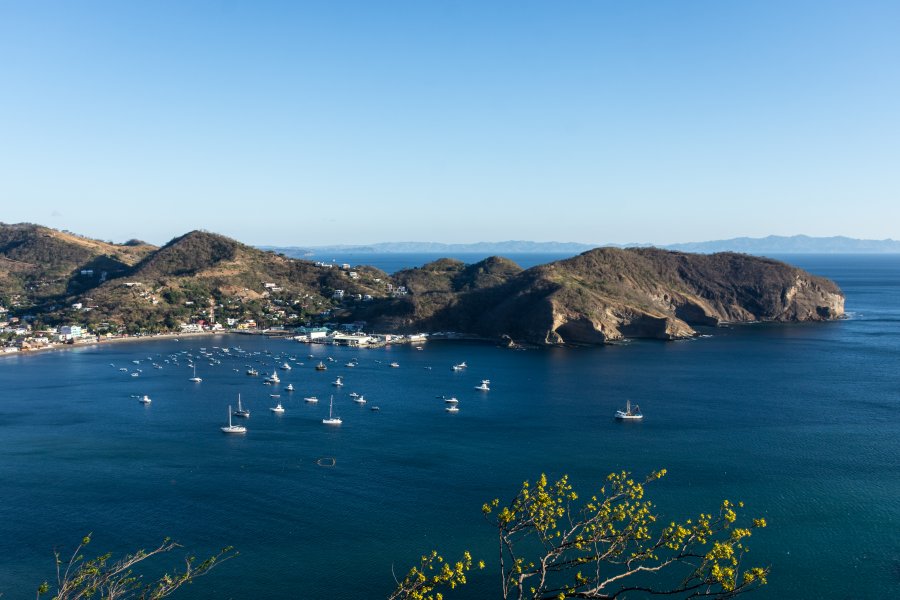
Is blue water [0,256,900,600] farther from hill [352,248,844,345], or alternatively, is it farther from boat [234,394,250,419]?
hill [352,248,844,345]

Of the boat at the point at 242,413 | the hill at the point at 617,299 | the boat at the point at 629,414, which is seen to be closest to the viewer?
the boat at the point at 629,414

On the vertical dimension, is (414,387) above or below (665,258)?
below

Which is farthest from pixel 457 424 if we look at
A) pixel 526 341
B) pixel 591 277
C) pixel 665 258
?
pixel 665 258

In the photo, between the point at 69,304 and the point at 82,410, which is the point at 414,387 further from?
the point at 69,304

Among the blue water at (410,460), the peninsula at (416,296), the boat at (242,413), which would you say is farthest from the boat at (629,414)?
the peninsula at (416,296)

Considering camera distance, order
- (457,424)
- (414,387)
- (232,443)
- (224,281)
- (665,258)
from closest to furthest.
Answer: (232,443)
(457,424)
(414,387)
(224,281)
(665,258)

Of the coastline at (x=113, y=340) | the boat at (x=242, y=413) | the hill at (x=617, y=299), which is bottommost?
the boat at (x=242, y=413)

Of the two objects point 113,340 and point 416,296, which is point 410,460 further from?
point 113,340

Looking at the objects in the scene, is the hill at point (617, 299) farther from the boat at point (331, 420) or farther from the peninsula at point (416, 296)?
the boat at point (331, 420)

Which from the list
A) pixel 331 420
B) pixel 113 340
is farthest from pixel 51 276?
pixel 331 420

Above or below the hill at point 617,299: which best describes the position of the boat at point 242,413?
below
